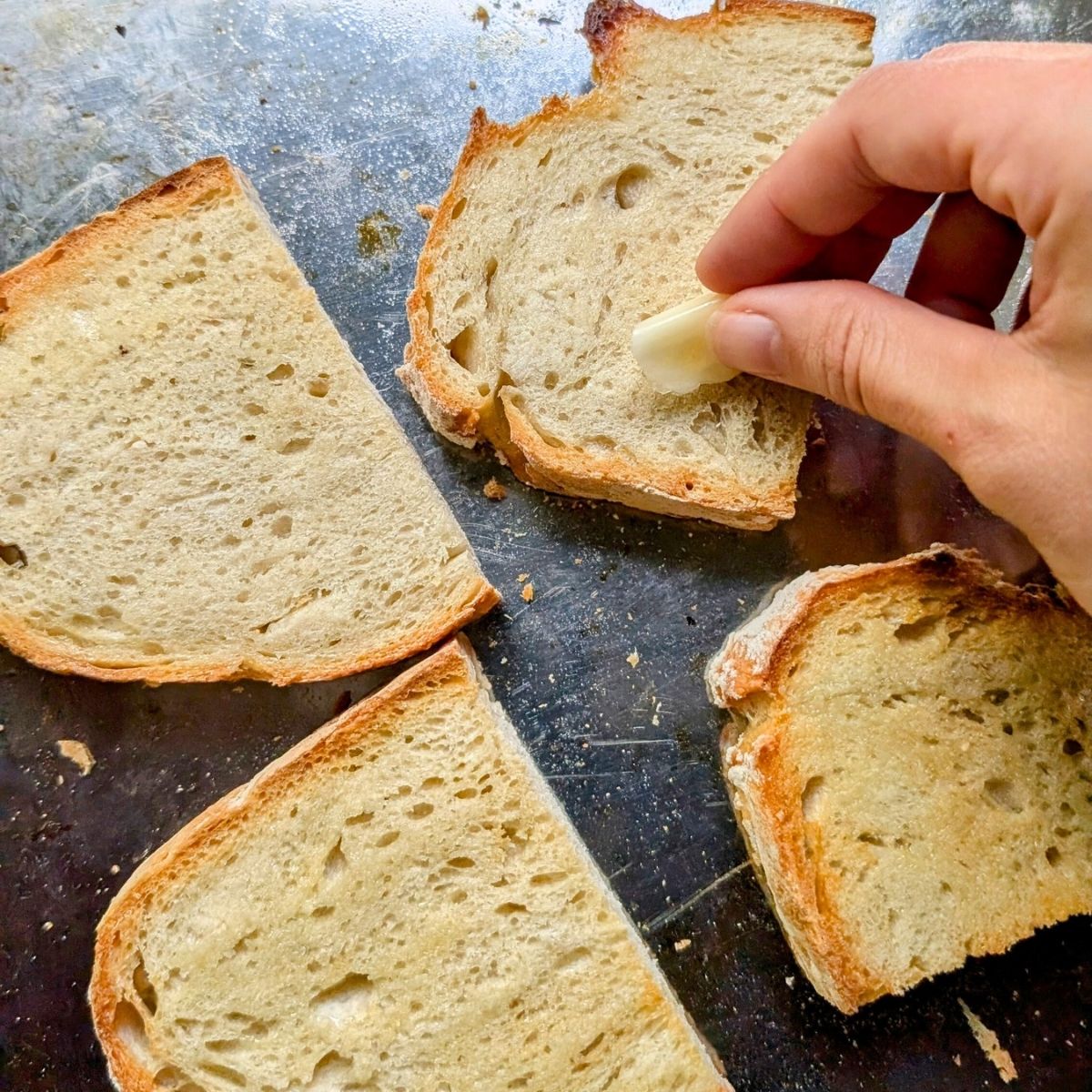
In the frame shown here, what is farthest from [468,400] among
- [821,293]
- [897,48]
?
[897,48]

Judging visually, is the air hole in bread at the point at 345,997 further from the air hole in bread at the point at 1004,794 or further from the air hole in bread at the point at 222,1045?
the air hole in bread at the point at 1004,794

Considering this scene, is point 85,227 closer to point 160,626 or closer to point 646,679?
point 160,626

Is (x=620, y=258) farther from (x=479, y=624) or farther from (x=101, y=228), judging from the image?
(x=101, y=228)

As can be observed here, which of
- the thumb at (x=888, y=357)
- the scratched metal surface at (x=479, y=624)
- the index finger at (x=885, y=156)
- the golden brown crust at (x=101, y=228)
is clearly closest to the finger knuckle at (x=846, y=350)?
the thumb at (x=888, y=357)

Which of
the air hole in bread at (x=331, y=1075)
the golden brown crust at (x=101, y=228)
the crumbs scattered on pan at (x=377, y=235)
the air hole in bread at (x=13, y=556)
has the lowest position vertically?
the air hole in bread at (x=331, y=1075)

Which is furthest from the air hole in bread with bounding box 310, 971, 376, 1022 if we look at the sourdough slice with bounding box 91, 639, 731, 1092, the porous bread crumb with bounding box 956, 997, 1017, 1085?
the porous bread crumb with bounding box 956, 997, 1017, 1085

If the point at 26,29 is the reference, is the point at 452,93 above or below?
below
